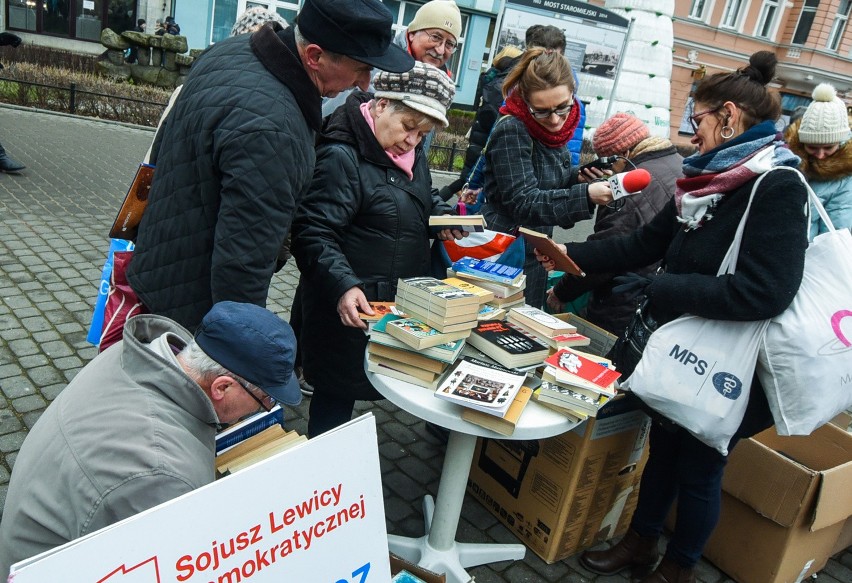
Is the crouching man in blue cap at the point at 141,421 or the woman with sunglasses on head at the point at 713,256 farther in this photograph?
the woman with sunglasses on head at the point at 713,256

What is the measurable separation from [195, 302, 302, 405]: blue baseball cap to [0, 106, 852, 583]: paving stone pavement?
1462 mm

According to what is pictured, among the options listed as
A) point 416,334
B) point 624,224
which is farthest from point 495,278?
point 624,224

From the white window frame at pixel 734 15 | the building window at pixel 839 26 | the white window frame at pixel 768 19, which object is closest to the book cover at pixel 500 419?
the white window frame at pixel 734 15

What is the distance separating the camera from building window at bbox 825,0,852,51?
24.7 meters

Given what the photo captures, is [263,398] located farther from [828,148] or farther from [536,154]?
[828,148]

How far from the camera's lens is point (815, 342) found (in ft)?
6.29

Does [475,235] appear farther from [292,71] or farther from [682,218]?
[292,71]

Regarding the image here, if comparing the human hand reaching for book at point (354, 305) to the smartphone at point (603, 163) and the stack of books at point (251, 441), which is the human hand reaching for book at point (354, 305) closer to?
the stack of books at point (251, 441)

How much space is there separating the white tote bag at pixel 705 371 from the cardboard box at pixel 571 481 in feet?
1.16

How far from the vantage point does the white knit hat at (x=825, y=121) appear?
360cm

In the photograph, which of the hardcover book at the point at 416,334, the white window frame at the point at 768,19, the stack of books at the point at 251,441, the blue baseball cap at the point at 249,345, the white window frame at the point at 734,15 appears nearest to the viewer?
the blue baseball cap at the point at 249,345

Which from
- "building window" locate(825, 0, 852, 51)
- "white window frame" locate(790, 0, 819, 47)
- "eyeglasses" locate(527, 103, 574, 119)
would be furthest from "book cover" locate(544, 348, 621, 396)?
"building window" locate(825, 0, 852, 51)

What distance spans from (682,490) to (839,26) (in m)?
29.4

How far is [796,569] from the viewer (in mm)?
2633
